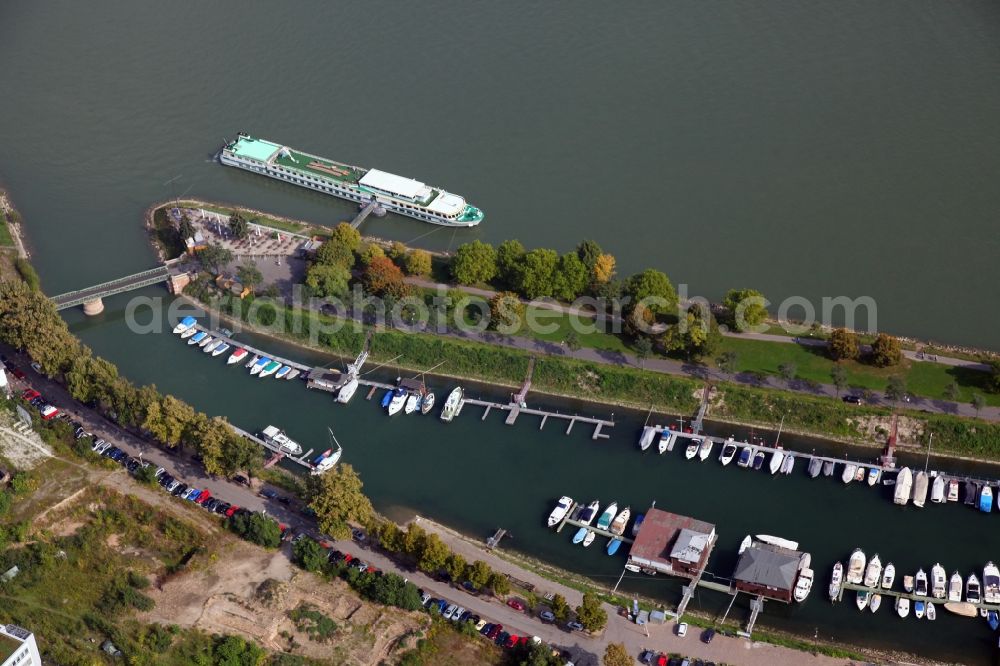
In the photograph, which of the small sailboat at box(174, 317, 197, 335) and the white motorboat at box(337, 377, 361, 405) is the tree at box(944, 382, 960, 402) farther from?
the small sailboat at box(174, 317, 197, 335)

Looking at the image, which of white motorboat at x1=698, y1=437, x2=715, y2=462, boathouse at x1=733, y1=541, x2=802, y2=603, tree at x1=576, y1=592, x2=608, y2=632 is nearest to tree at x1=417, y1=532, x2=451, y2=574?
tree at x1=576, y1=592, x2=608, y2=632

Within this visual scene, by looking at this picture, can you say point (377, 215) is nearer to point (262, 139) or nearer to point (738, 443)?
point (262, 139)

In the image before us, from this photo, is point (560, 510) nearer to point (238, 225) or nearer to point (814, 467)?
point (814, 467)

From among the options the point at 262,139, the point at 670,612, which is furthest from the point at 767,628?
the point at 262,139

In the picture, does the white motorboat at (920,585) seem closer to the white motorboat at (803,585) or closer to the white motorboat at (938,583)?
the white motorboat at (938,583)

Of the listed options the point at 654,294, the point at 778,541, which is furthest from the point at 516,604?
the point at 654,294

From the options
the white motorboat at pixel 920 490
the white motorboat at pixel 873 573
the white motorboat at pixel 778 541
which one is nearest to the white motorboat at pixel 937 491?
the white motorboat at pixel 920 490
